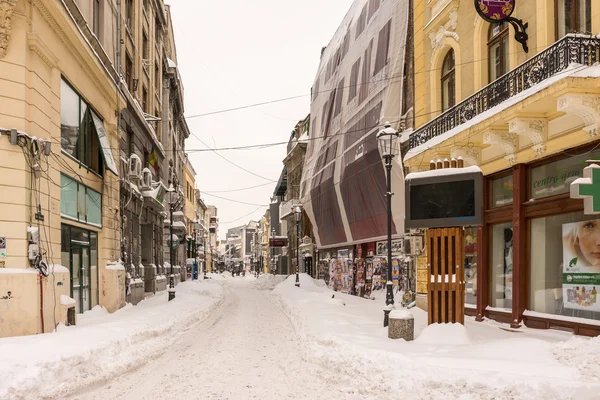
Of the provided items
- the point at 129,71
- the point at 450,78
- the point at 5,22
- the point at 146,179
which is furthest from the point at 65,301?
the point at 129,71

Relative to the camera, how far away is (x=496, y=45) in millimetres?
14516

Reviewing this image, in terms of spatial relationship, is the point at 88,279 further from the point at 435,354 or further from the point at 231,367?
the point at 435,354

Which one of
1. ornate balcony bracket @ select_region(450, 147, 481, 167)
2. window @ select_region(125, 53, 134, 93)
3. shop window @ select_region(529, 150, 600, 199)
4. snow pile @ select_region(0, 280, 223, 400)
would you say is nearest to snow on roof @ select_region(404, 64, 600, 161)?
A: ornate balcony bracket @ select_region(450, 147, 481, 167)

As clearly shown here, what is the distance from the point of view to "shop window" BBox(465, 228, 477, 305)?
1556 centimetres

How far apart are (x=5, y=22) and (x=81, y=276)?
7557mm

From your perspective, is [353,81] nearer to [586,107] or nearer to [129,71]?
[129,71]

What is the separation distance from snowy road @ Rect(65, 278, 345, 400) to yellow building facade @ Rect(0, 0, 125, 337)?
3.25m

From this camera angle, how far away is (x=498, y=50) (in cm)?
1441

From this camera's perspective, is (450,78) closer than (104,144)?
No

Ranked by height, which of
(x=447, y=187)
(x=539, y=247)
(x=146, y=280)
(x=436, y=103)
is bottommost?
(x=146, y=280)

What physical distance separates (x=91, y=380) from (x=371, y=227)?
58.1ft

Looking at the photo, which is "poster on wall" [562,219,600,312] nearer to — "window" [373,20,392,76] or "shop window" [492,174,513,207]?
"shop window" [492,174,513,207]

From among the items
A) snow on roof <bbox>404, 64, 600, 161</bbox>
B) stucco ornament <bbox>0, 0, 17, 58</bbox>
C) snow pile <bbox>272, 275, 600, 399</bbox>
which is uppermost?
stucco ornament <bbox>0, 0, 17, 58</bbox>

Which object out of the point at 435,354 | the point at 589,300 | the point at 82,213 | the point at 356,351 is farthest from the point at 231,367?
the point at 82,213
